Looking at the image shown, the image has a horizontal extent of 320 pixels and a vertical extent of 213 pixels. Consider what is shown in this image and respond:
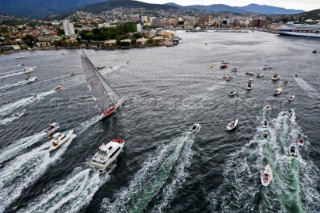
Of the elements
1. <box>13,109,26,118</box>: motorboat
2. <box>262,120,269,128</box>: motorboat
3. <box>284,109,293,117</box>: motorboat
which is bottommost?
<box>284,109,293,117</box>: motorboat

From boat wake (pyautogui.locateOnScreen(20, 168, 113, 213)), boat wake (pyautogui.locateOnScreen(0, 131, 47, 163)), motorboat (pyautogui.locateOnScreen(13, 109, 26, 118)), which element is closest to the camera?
boat wake (pyautogui.locateOnScreen(20, 168, 113, 213))

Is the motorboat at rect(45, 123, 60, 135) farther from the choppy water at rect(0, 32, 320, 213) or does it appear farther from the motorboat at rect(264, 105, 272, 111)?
the motorboat at rect(264, 105, 272, 111)

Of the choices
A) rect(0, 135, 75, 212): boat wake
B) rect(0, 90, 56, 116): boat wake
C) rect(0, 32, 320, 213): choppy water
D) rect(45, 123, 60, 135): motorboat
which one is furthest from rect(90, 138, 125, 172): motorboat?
rect(0, 90, 56, 116): boat wake

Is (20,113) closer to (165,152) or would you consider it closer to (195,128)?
(165,152)

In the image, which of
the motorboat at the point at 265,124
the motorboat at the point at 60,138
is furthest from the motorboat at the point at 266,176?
the motorboat at the point at 60,138

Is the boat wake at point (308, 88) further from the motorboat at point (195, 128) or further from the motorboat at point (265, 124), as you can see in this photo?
the motorboat at point (195, 128)

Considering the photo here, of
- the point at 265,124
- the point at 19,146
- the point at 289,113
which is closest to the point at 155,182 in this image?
the point at 265,124

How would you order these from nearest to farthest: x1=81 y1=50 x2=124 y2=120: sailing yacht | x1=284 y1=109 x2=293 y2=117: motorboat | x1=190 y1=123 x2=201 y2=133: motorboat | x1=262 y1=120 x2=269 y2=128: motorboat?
x1=262 y1=120 x2=269 y2=128: motorboat, x1=190 y1=123 x2=201 y2=133: motorboat, x1=81 y1=50 x2=124 y2=120: sailing yacht, x1=284 y1=109 x2=293 y2=117: motorboat
